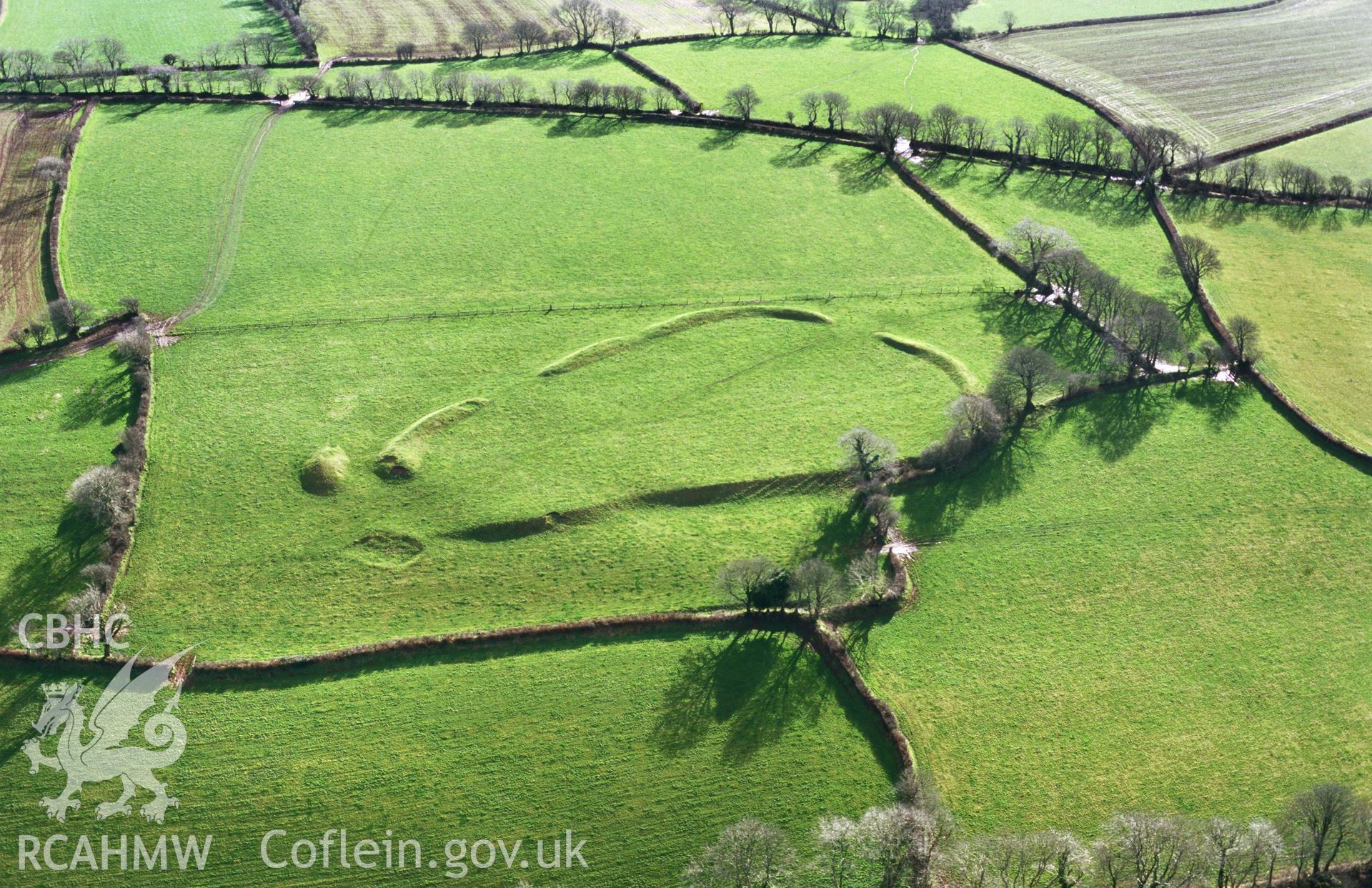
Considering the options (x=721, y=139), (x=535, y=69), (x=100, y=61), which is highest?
(x=100, y=61)

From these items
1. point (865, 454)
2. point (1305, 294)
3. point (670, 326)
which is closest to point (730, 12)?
point (670, 326)

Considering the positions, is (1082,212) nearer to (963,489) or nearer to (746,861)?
(963,489)

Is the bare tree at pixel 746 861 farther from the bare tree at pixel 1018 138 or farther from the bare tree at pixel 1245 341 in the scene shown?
the bare tree at pixel 1018 138

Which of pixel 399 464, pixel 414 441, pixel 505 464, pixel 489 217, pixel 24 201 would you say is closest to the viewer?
pixel 399 464

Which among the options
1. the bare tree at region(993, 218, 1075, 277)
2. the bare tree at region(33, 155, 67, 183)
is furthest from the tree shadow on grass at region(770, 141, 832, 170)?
the bare tree at region(33, 155, 67, 183)

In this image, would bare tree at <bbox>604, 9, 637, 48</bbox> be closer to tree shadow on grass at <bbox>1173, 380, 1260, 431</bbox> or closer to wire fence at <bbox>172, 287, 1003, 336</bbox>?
wire fence at <bbox>172, 287, 1003, 336</bbox>

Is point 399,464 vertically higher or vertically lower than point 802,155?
lower
